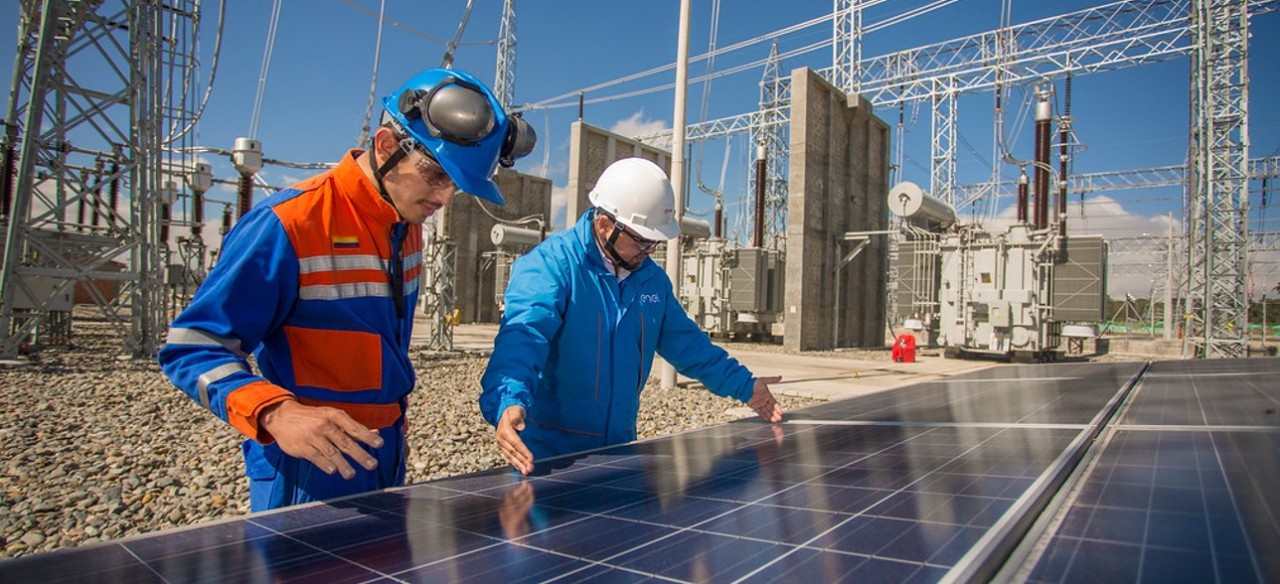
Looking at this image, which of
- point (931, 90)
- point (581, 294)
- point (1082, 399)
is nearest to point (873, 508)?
point (581, 294)

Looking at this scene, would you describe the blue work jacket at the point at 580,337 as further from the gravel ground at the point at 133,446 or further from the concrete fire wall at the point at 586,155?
the concrete fire wall at the point at 586,155

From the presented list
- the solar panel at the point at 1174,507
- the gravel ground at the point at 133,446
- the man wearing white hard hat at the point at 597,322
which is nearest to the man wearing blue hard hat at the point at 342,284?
the man wearing white hard hat at the point at 597,322

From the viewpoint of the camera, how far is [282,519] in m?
1.50

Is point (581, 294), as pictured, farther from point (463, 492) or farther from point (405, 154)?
point (463, 492)

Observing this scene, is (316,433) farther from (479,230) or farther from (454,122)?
(479,230)

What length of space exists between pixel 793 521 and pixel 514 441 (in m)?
0.94

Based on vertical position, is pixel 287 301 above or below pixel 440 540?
above

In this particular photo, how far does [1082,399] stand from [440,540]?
3501mm

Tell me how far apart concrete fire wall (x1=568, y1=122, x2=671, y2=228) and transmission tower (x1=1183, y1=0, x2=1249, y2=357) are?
51.6 feet

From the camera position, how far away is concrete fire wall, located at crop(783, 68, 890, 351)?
64.6 feet

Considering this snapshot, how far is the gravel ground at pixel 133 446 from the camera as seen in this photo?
4.39 meters

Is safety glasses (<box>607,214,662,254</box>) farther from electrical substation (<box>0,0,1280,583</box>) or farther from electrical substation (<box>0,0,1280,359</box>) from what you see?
electrical substation (<box>0,0,1280,359</box>)

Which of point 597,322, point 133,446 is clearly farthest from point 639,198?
point 133,446

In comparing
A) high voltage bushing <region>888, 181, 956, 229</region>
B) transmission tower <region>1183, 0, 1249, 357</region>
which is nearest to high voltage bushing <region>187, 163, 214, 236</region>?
high voltage bushing <region>888, 181, 956, 229</region>
